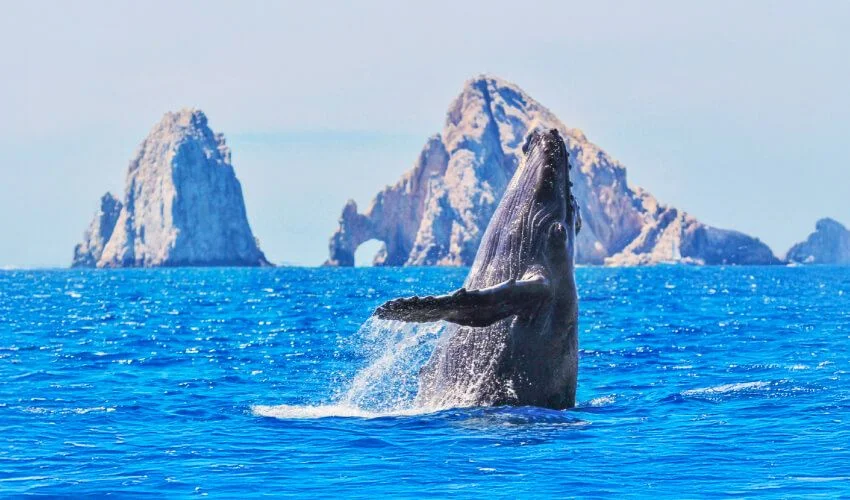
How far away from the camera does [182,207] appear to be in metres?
176

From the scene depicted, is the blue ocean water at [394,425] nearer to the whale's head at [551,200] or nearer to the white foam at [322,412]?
the white foam at [322,412]

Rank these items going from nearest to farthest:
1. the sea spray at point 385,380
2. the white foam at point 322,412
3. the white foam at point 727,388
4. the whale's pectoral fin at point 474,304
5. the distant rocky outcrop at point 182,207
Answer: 1. the whale's pectoral fin at point 474,304
2. the white foam at point 322,412
3. the sea spray at point 385,380
4. the white foam at point 727,388
5. the distant rocky outcrop at point 182,207

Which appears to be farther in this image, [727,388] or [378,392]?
[727,388]

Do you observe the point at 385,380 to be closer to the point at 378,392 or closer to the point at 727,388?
the point at 378,392

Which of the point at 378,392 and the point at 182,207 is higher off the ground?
the point at 182,207

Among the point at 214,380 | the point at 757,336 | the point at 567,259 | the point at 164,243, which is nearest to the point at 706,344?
the point at 757,336

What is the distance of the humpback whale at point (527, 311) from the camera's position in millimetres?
11352

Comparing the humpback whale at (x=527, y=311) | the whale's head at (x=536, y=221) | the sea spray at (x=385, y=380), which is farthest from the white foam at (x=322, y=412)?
the whale's head at (x=536, y=221)

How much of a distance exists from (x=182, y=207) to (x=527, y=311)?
556 feet

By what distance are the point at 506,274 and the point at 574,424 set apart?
165 centimetres

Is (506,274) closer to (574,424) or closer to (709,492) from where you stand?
(574,424)

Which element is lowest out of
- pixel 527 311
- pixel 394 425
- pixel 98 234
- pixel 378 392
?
pixel 394 425

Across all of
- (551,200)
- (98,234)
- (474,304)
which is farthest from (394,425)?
(98,234)

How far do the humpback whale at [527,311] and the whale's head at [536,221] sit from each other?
1cm
